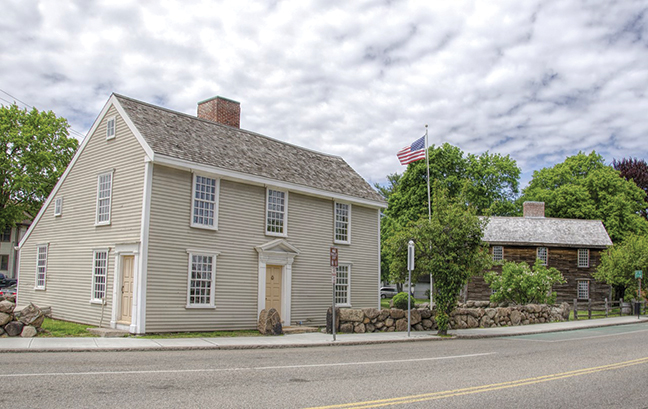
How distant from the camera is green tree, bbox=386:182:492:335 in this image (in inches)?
760

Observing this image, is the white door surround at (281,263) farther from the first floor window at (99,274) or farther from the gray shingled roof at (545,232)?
the gray shingled roof at (545,232)

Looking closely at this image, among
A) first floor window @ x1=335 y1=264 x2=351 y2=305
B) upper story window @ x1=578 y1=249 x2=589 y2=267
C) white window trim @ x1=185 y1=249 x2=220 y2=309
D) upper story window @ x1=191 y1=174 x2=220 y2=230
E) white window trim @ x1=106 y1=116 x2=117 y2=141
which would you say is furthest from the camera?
upper story window @ x1=578 y1=249 x2=589 y2=267

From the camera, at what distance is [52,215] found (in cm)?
2212

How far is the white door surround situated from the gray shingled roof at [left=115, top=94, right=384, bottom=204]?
261cm

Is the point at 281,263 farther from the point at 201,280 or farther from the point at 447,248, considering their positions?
the point at 447,248

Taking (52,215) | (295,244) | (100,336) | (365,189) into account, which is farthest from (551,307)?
(52,215)

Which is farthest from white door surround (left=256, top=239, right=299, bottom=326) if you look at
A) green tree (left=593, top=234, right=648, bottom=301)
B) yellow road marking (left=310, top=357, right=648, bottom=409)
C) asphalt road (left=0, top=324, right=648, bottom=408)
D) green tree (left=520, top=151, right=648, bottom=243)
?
green tree (left=520, top=151, right=648, bottom=243)

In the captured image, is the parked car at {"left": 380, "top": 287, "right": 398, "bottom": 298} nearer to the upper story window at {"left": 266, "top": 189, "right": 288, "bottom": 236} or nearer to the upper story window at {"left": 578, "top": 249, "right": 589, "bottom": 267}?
the upper story window at {"left": 578, "top": 249, "right": 589, "bottom": 267}

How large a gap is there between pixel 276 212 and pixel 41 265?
1022 cm

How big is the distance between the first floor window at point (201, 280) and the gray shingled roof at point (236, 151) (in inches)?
128

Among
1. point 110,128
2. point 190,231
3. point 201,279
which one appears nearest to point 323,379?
point 201,279

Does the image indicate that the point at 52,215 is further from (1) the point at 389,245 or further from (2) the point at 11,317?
(1) the point at 389,245

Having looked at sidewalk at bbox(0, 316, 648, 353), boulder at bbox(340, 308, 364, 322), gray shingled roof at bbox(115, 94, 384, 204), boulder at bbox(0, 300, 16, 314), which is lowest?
sidewalk at bbox(0, 316, 648, 353)

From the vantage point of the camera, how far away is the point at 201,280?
1800cm
